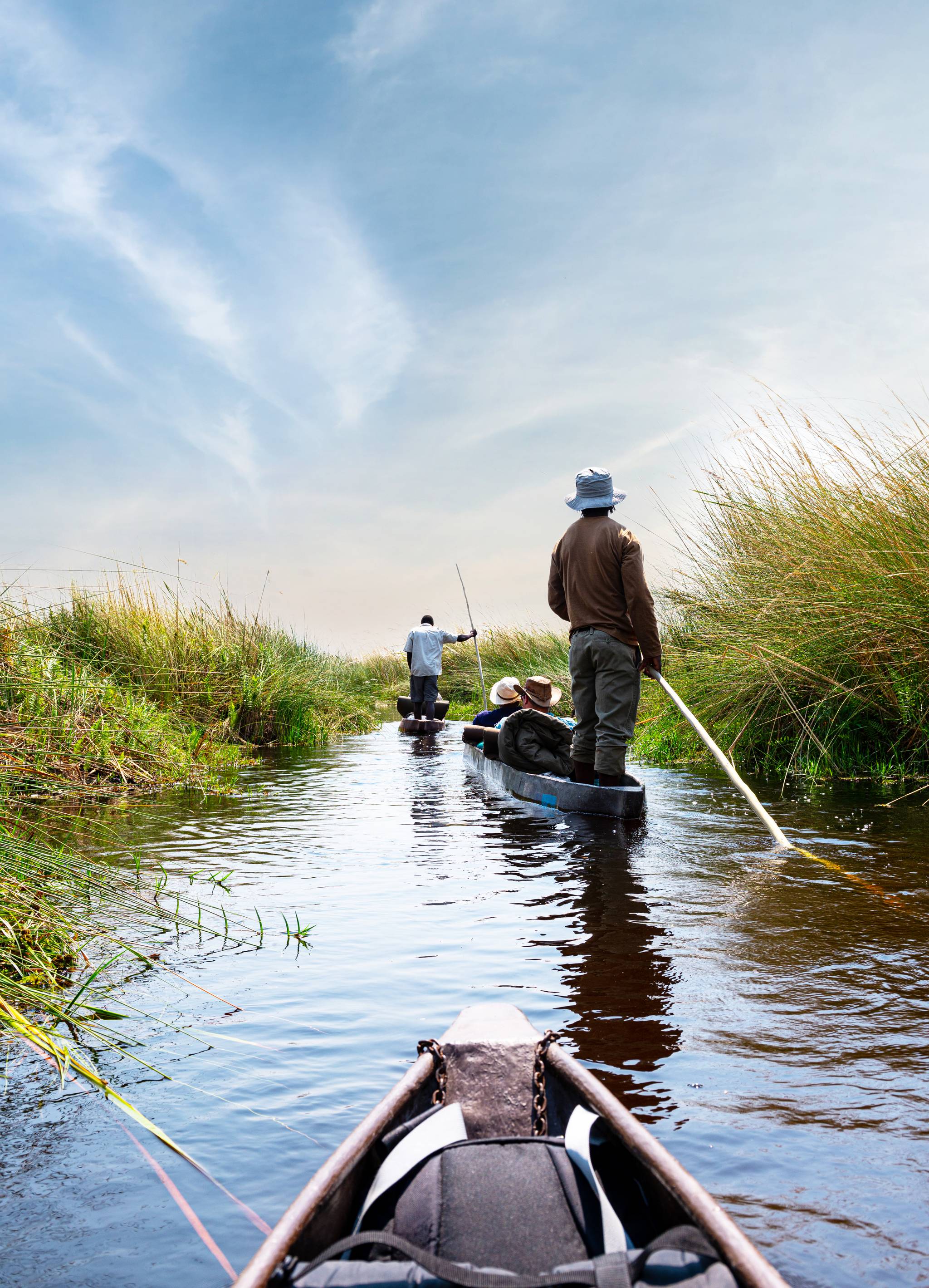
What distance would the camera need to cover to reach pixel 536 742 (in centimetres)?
841

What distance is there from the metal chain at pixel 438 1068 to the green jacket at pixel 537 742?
242 inches

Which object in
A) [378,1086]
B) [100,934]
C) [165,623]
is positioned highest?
[165,623]

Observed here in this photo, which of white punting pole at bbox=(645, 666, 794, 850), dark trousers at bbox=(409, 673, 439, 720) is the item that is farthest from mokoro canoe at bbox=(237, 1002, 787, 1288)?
dark trousers at bbox=(409, 673, 439, 720)

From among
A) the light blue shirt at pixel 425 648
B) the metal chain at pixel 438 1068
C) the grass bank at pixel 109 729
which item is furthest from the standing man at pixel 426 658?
the metal chain at pixel 438 1068

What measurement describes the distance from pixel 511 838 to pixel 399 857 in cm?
94

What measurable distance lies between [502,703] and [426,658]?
6.75m

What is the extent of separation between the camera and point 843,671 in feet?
27.9

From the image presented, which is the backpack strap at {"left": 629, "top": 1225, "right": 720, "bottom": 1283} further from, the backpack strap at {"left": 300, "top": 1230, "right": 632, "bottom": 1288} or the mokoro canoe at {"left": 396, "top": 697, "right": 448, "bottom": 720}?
the mokoro canoe at {"left": 396, "top": 697, "right": 448, "bottom": 720}

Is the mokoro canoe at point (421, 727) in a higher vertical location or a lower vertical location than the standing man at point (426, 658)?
lower

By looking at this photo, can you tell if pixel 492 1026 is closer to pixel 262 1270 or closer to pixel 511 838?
Result: pixel 262 1270

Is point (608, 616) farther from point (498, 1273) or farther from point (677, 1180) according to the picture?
point (498, 1273)

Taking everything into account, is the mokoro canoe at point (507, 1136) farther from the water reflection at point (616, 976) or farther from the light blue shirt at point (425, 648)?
the light blue shirt at point (425, 648)

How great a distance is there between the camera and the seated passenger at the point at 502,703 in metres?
10.4

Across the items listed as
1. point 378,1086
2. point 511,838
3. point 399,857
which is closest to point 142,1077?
point 378,1086
